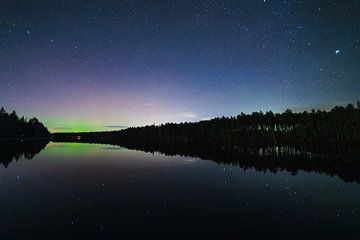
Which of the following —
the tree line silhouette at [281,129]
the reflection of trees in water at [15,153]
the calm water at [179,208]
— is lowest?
the calm water at [179,208]

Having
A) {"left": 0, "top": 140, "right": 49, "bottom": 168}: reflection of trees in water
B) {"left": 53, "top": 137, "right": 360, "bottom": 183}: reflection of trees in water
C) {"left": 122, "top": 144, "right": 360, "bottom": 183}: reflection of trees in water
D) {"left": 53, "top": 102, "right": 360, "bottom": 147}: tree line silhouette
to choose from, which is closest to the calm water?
{"left": 122, "top": 144, "right": 360, "bottom": 183}: reflection of trees in water

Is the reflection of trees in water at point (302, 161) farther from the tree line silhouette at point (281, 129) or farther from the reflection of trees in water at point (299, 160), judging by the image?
the tree line silhouette at point (281, 129)

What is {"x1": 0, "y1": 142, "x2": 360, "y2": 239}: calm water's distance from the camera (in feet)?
40.1

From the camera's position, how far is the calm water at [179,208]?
12.2 metres

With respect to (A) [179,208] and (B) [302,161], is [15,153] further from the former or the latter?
(B) [302,161]

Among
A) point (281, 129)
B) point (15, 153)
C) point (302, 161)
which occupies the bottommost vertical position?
point (302, 161)

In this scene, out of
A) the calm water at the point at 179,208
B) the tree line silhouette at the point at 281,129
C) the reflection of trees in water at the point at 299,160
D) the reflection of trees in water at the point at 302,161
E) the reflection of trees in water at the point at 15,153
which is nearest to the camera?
the calm water at the point at 179,208

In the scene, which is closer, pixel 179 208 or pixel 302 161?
pixel 179 208

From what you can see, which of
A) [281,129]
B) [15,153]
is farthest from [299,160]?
[281,129]

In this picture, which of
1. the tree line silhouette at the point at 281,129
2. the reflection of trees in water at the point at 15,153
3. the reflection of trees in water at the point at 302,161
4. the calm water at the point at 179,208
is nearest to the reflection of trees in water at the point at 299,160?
the reflection of trees in water at the point at 302,161

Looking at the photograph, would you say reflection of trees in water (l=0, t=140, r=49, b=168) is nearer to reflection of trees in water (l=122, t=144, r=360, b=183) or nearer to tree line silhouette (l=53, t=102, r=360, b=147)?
reflection of trees in water (l=122, t=144, r=360, b=183)

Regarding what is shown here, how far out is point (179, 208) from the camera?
1616 cm

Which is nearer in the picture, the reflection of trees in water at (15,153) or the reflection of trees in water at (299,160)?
the reflection of trees in water at (299,160)

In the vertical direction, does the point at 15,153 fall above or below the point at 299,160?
above
